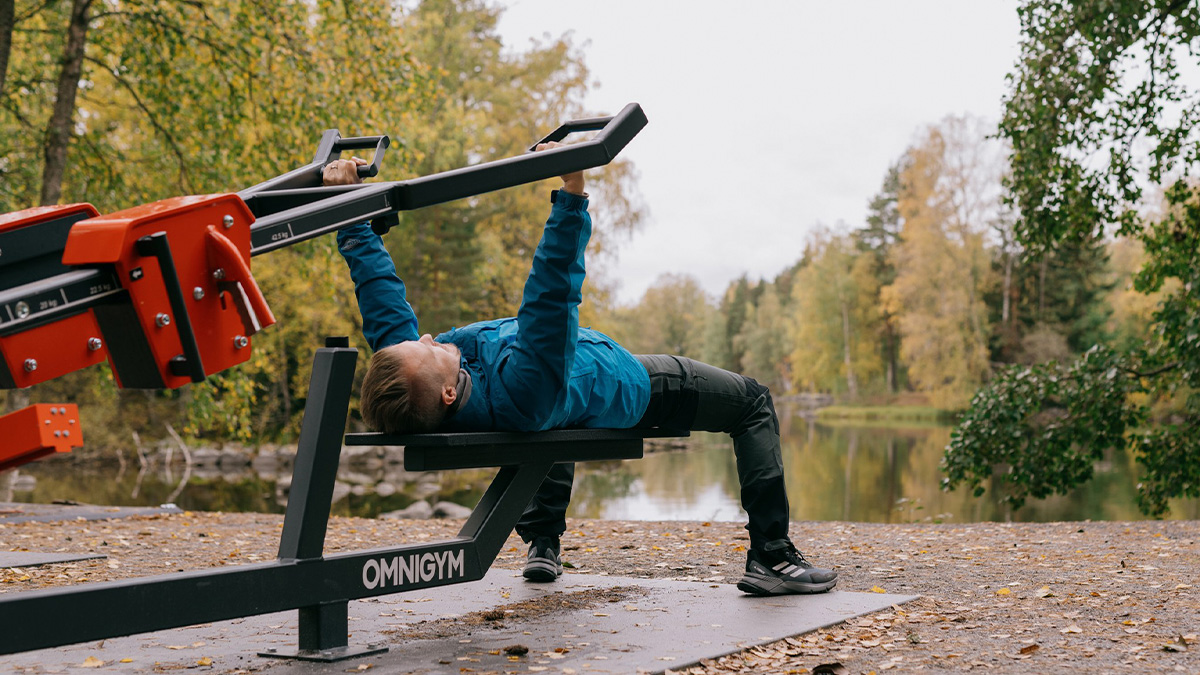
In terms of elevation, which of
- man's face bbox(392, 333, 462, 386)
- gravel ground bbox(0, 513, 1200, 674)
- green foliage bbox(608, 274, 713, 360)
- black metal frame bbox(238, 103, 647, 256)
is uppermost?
green foliage bbox(608, 274, 713, 360)

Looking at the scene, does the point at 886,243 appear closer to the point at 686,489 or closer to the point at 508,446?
the point at 686,489

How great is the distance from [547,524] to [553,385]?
154 cm

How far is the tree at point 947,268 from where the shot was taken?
4138 centimetres

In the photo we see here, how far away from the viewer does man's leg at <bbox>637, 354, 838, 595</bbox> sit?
4223mm

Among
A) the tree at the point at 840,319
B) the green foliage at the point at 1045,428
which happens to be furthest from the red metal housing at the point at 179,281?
the tree at the point at 840,319

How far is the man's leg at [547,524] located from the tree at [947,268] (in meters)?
38.2

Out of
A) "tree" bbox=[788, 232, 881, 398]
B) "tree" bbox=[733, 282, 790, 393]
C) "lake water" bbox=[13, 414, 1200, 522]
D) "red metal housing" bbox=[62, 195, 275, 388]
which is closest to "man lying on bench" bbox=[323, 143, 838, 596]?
"red metal housing" bbox=[62, 195, 275, 388]

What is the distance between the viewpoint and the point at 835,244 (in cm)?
6219

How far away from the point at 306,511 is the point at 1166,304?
34.3 ft

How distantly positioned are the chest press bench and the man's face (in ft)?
0.74

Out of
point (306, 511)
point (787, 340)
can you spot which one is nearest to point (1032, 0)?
point (306, 511)

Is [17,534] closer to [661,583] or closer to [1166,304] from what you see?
[661,583]

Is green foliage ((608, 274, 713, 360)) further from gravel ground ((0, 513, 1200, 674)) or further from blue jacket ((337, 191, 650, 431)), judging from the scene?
blue jacket ((337, 191, 650, 431))

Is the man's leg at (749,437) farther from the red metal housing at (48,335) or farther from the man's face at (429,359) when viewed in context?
the red metal housing at (48,335)
